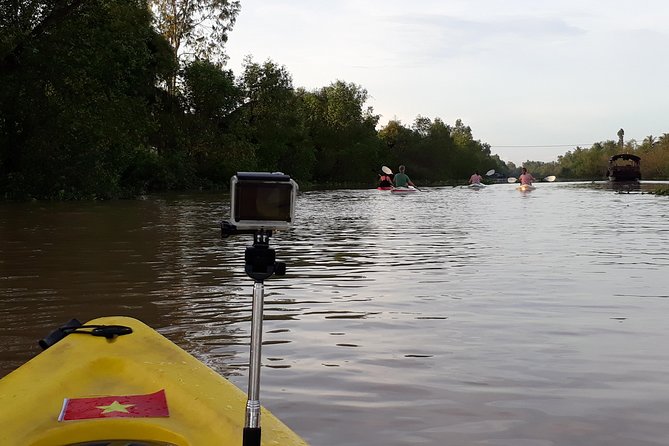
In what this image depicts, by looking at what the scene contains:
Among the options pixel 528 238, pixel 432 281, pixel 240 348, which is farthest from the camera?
pixel 528 238

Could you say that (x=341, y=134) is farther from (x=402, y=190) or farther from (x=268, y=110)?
(x=402, y=190)

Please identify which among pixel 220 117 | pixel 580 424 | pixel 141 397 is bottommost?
pixel 580 424

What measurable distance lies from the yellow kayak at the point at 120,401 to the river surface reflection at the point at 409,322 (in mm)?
909

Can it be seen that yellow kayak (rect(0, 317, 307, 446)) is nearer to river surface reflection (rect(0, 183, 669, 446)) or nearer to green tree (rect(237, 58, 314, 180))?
A: river surface reflection (rect(0, 183, 669, 446))

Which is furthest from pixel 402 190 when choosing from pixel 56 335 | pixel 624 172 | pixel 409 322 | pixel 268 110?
pixel 56 335

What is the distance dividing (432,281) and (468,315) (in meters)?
2.24

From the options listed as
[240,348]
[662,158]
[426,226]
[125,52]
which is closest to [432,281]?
[240,348]

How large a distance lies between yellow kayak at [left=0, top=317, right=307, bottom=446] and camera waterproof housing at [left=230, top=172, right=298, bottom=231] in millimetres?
769

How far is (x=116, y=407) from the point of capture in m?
3.06

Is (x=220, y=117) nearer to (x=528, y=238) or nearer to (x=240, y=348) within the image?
(x=528, y=238)

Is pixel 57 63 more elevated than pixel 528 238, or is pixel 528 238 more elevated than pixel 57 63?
pixel 57 63

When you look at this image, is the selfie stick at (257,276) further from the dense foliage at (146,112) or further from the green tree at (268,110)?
the green tree at (268,110)

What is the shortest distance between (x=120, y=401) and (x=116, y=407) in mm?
94

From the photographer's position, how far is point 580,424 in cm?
417
